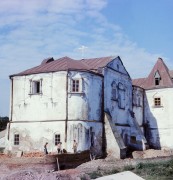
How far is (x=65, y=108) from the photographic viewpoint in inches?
1205

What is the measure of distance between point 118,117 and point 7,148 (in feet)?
34.8

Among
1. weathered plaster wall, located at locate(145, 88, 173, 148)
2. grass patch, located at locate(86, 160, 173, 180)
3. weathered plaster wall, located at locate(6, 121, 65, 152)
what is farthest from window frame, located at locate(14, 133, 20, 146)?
weathered plaster wall, located at locate(145, 88, 173, 148)

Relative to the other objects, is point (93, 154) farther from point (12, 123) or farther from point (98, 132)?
point (12, 123)

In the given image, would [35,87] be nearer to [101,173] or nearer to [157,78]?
[101,173]

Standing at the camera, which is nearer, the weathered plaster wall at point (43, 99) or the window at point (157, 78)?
the weathered plaster wall at point (43, 99)

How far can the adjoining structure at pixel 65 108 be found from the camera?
30.5m

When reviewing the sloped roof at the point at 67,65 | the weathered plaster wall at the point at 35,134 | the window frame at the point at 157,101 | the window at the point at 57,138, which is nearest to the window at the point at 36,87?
the sloped roof at the point at 67,65

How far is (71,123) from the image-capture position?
30.3 meters

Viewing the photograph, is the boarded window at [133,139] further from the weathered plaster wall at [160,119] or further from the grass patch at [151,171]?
the grass patch at [151,171]

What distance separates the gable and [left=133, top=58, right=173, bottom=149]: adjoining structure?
6.16 metres

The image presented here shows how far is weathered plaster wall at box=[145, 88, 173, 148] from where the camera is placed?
134 feet

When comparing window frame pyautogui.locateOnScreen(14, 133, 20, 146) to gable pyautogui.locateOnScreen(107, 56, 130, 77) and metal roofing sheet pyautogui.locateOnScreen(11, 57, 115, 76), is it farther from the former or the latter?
gable pyautogui.locateOnScreen(107, 56, 130, 77)

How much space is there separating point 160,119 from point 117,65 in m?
9.51

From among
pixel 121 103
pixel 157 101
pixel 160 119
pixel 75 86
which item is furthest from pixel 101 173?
pixel 157 101
